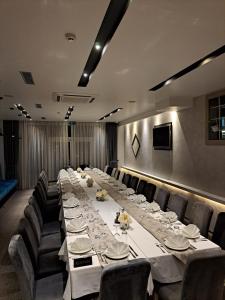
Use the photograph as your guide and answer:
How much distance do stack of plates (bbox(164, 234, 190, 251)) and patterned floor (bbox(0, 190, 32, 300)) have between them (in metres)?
1.73

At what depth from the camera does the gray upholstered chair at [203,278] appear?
59.6 inches

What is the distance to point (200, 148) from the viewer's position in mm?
4039

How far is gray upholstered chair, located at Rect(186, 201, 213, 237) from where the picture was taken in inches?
97.6

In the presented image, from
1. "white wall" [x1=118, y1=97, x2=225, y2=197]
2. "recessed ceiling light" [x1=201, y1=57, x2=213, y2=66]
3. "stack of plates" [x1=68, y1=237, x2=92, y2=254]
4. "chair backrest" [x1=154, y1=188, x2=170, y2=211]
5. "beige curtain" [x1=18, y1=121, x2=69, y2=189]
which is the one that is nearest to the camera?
"stack of plates" [x1=68, y1=237, x2=92, y2=254]

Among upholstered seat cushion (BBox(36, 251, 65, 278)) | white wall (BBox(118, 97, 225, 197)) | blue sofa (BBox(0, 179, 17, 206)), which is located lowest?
blue sofa (BBox(0, 179, 17, 206))

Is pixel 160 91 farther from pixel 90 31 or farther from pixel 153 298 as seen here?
pixel 153 298

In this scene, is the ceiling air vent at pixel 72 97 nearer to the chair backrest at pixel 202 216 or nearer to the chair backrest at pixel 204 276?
the chair backrest at pixel 202 216

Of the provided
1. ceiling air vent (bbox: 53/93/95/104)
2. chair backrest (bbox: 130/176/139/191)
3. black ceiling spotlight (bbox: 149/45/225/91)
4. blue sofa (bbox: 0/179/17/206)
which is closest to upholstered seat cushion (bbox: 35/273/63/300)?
black ceiling spotlight (bbox: 149/45/225/91)

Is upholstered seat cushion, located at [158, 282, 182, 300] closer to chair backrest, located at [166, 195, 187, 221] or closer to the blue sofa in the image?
chair backrest, located at [166, 195, 187, 221]

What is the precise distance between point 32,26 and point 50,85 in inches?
65.0

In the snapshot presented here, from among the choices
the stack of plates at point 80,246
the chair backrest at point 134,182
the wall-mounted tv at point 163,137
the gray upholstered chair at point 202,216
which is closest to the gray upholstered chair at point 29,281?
the stack of plates at point 80,246

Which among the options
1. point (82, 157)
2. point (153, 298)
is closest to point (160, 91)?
point (153, 298)

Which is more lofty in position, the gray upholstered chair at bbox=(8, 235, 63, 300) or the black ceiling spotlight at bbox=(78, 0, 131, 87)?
the black ceiling spotlight at bbox=(78, 0, 131, 87)

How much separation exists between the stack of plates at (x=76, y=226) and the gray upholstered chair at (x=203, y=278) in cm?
100
